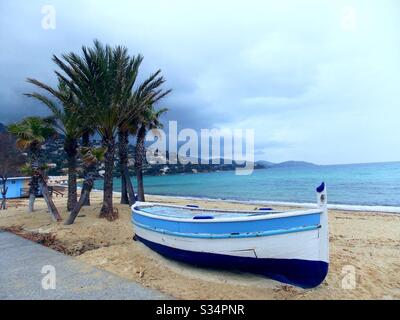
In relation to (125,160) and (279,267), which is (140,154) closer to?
(125,160)

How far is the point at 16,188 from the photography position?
2875 cm

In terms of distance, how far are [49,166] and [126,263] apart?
24.7 feet

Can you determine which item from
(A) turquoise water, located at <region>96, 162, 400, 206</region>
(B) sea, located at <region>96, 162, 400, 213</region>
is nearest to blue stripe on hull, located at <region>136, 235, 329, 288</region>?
(B) sea, located at <region>96, 162, 400, 213</region>

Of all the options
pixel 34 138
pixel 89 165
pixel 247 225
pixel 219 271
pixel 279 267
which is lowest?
pixel 219 271

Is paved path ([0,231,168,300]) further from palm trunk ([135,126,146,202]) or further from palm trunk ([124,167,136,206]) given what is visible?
palm trunk ([135,126,146,202])

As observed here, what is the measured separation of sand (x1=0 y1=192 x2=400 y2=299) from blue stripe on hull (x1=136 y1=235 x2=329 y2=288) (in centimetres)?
16

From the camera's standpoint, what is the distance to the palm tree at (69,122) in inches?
451

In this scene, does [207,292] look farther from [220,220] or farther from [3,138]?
[3,138]

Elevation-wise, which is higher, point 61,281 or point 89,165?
point 89,165

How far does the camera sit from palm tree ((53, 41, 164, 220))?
10.7 metres

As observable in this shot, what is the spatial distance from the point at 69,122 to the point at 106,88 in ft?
8.66

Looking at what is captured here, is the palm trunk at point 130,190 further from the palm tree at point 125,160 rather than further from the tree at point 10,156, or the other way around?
the tree at point 10,156

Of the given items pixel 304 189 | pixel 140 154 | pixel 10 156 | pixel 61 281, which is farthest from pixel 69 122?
pixel 304 189
